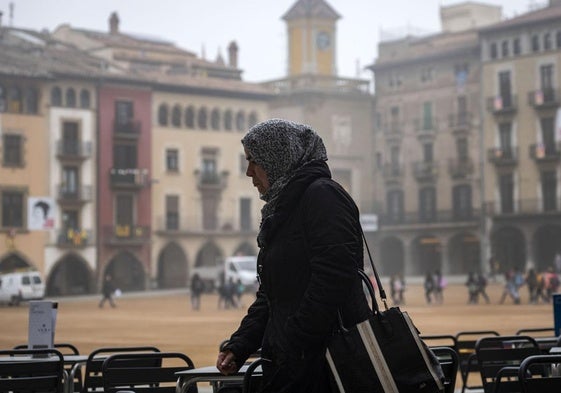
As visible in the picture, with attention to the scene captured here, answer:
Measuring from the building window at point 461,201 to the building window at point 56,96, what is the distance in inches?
969

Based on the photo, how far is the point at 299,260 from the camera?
5070 mm

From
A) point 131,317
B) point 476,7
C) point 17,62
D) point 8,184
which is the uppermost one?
point 476,7

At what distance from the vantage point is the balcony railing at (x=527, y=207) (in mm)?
74938

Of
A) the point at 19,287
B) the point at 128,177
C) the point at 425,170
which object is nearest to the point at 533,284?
the point at 19,287

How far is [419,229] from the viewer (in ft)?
268

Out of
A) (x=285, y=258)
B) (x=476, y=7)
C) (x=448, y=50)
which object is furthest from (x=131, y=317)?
(x=476, y=7)

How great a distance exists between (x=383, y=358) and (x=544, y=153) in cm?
7263

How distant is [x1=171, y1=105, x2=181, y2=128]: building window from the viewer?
249ft

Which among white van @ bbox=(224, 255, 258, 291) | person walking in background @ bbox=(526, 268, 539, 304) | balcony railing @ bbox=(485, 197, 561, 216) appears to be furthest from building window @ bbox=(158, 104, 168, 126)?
person walking in background @ bbox=(526, 268, 539, 304)

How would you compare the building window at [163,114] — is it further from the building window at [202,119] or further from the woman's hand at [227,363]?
the woman's hand at [227,363]

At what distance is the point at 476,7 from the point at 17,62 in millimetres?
37046

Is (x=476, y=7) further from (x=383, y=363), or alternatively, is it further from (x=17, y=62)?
(x=383, y=363)

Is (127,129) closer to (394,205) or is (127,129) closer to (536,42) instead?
(394,205)

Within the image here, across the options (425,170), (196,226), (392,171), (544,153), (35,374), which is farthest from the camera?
(392,171)
